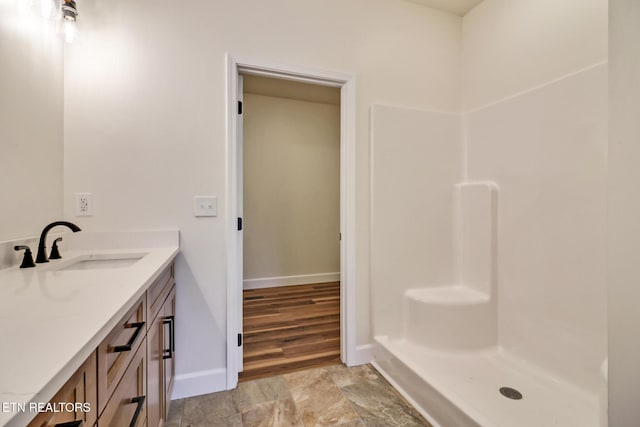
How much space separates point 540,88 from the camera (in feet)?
5.70

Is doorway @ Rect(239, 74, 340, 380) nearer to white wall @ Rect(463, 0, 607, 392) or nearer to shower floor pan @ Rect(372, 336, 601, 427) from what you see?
shower floor pan @ Rect(372, 336, 601, 427)

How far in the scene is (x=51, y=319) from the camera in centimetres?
61

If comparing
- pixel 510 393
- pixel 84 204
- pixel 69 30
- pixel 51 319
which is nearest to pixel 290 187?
pixel 84 204

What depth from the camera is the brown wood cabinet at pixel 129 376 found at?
53 cm

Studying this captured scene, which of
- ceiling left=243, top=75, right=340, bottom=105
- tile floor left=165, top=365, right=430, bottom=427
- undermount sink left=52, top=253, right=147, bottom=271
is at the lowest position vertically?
tile floor left=165, top=365, right=430, bottom=427

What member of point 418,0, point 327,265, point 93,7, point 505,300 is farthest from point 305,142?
point 505,300

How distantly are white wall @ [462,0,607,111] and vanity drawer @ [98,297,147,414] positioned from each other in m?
2.41

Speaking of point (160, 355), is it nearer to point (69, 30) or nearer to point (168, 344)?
point (168, 344)

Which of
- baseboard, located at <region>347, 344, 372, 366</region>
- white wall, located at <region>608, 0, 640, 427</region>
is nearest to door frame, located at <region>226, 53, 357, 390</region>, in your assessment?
baseboard, located at <region>347, 344, 372, 366</region>

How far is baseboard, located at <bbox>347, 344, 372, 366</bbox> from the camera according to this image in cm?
202

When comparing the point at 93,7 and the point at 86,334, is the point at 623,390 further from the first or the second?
the point at 93,7

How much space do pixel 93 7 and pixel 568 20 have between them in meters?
2.71

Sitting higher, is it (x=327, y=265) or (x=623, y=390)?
(x=623, y=390)

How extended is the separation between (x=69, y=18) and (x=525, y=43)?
2.69 metres
